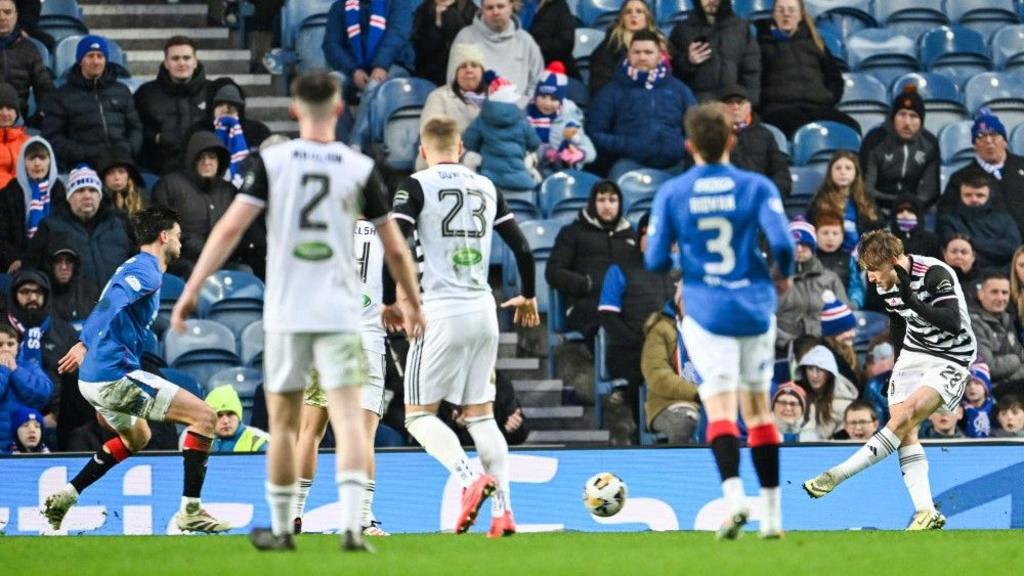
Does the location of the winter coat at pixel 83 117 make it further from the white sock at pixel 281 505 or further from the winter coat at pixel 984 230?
the white sock at pixel 281 505

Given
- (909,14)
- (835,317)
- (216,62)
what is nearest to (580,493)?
(835,317)

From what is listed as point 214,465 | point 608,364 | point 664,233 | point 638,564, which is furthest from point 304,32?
point 638,564

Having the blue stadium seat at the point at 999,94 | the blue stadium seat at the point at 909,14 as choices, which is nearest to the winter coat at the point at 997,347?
the blue stadium seat at the point at 999,94

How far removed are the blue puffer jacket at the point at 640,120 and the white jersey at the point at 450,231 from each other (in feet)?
24.1

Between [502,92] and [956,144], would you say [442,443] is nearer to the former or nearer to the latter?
[502,92]

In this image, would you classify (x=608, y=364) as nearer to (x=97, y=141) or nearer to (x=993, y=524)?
(x=993, y=524)

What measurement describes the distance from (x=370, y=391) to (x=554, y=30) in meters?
7.92

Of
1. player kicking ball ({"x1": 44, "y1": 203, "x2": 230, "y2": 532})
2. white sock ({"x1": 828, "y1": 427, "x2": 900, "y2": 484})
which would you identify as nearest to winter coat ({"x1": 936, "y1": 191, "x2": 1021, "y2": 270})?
white sock ({"x1": 828, "y1": 427, "x2": 900, "y2": 484})

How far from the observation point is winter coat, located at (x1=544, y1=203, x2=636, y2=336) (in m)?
16.4

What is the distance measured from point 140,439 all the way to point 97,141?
5.72 metres

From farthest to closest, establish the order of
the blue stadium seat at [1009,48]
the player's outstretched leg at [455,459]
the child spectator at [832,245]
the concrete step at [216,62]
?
the blue stadium seat at [1009,48] → the concrete step at [216,62] → the child spectator at [832,245] → the player's outstretched leg at [455,459]

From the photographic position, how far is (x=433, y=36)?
18.5m

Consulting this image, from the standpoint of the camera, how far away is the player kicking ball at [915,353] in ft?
39.3

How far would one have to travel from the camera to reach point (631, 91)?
18047mm
